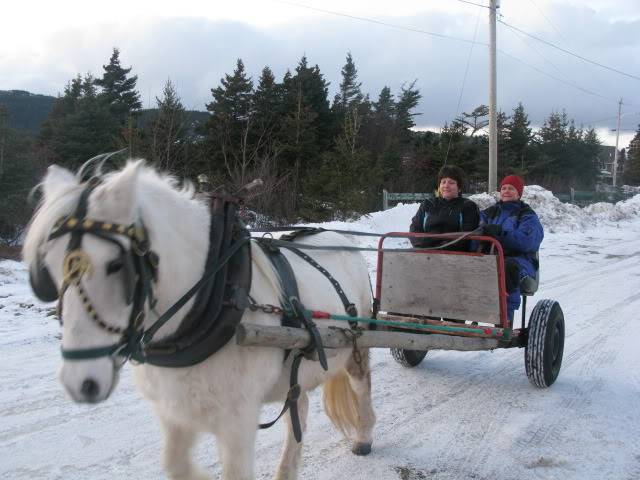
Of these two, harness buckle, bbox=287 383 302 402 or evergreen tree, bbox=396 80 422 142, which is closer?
harness buckle, bbox=287 383 302 402

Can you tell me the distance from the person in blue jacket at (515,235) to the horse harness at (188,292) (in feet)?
7.61

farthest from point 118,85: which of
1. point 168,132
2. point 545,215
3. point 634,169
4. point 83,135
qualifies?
point 634,169

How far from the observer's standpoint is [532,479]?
295cm

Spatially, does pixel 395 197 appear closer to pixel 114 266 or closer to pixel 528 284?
pixel 528 284

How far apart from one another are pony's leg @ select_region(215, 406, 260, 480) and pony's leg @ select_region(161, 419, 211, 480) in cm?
23

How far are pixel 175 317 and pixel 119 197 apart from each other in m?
0.54

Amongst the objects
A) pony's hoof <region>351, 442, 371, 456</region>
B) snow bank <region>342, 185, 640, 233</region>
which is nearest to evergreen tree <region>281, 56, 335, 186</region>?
snow bank <region>342, 185, 640, 233</region>

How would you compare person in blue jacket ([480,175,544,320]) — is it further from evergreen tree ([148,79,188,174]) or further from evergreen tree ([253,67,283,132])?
evergreen tree ([253,67,283,132])

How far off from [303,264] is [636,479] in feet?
7.27

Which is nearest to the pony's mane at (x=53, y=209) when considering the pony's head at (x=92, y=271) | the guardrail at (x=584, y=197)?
the pony's head at (x=92, y=271)

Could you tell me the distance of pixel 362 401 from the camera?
11.3 feet

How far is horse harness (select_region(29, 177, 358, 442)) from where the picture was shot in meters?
1.66

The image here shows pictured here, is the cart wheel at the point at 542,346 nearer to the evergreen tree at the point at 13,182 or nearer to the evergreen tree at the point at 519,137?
the evergreen tree at the point at 13,182

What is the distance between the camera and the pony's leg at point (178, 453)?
2285 mm
